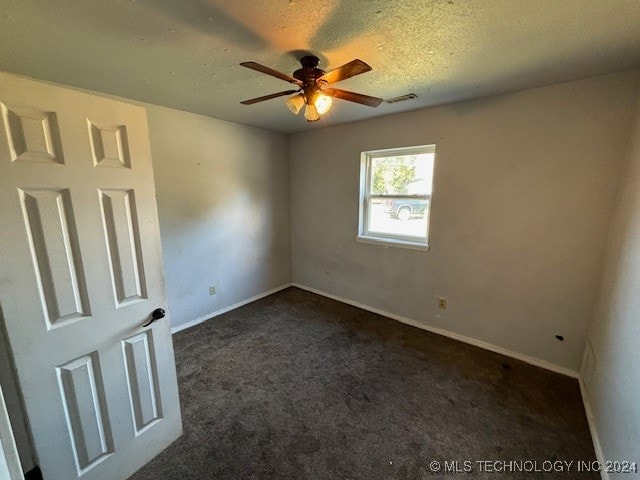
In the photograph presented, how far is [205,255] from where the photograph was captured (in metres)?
3.07

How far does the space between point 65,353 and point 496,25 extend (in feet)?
8.31

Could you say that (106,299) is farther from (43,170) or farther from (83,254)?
(43,170)

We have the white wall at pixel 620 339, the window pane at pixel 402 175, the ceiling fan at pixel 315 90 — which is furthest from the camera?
the window pane at pixel 402 175

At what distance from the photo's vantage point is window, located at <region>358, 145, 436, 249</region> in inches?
111

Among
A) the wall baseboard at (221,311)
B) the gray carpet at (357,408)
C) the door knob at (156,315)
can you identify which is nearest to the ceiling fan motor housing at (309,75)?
the door knob at (156,315)

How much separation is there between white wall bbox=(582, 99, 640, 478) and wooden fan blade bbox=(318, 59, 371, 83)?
176 cm

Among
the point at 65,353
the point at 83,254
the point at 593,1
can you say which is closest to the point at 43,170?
the point at 83,254

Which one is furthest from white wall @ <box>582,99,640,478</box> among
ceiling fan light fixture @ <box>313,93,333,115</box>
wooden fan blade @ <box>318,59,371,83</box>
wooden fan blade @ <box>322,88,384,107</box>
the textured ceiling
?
ceiling fan light fixture @ <box>313,93,333,115</box>

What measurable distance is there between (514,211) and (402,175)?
1.16 m

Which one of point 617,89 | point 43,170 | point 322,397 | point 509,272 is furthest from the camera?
point 509,272

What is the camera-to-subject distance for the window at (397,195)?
9.26 ft

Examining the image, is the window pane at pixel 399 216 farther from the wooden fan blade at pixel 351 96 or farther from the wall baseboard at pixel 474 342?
the wooden fan blade at pixel 351 96

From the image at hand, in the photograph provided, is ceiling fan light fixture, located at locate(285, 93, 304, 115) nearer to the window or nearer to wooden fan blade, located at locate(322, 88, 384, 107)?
wooden fan blade, located at locate(322, 88, 384, 107)

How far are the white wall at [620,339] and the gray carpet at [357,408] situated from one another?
0.23m
